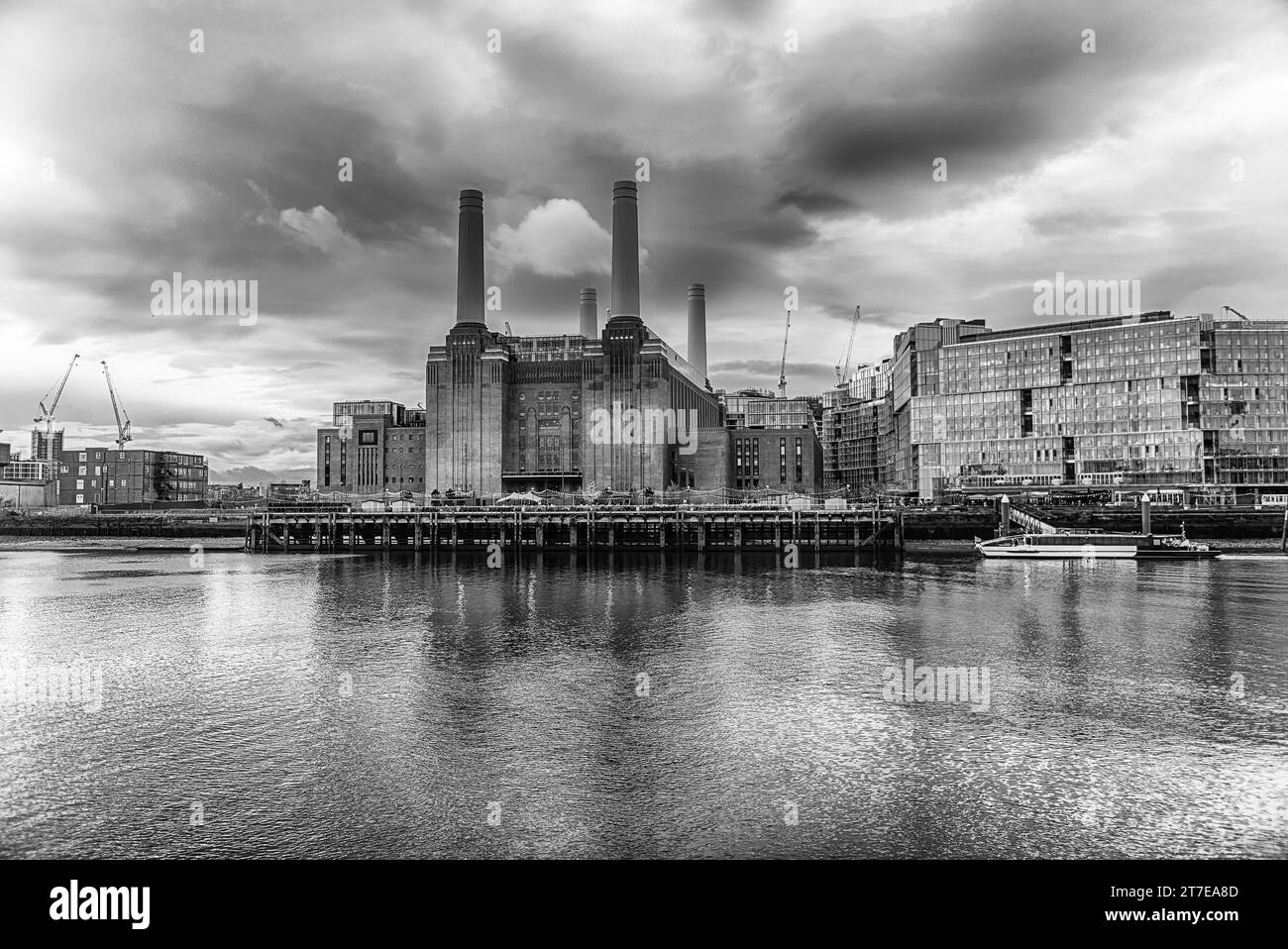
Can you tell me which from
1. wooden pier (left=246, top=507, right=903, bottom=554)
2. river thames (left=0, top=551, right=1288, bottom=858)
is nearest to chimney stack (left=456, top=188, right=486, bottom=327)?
wooden pier (left=246, top=507, right=903, bottom=554)

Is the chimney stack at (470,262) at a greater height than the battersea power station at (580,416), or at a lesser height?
greater

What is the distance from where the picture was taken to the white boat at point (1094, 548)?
77312mm

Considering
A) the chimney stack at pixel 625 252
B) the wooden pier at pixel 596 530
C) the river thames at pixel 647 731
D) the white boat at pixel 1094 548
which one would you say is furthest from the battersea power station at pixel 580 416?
the river thames at pixel 647 731

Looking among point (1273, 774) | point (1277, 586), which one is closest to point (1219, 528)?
point (1277, 586)

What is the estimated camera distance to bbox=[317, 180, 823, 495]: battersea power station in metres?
159

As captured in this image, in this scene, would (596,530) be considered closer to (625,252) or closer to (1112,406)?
(625,252)

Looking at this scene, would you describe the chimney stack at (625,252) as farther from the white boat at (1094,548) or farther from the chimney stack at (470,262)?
the white boat at (1094,548)

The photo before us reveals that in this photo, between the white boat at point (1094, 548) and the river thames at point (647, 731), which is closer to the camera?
the river thames at point (647, 731)

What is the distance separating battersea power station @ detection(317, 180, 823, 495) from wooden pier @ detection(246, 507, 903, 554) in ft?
177

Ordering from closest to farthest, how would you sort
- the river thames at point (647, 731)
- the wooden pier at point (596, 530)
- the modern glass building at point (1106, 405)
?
1. the river thames at point (647, 731)
2. the wooden pier at point (596, 530)
3. the modern glass building at point (1106, 405)

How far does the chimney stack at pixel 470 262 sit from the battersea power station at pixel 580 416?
209mm

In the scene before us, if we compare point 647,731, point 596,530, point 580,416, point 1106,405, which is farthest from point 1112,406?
point 647,731

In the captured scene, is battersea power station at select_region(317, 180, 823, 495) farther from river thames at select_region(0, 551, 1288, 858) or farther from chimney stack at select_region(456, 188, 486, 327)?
river thames at select_region(0, 551, 1288, 858)
